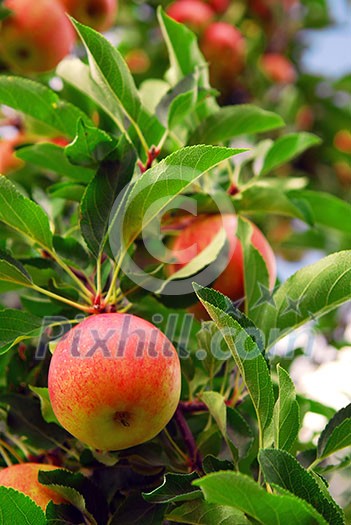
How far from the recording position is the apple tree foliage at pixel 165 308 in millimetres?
694

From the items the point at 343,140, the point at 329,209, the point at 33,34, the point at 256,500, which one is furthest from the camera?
the point at 343,140

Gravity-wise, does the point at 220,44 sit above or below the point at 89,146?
below

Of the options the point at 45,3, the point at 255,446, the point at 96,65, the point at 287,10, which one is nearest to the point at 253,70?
the point at 287,10

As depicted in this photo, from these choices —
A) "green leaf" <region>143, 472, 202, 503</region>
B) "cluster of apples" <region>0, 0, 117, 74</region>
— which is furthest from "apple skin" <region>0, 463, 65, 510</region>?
"cluster of apples" <region>0, 0, 117, 74</region>

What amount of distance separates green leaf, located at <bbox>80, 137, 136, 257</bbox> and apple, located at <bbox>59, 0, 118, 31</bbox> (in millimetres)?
884

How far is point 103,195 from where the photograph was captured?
33.5 inches

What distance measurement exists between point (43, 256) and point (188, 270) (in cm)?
21

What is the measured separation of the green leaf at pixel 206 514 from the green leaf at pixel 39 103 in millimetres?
548

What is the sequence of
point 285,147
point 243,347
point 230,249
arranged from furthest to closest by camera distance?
point 285,147, point 230,249, point 243,347

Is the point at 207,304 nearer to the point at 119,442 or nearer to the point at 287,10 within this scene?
the point at 119,442

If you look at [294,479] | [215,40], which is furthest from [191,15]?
[294,479]

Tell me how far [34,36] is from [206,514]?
112cm

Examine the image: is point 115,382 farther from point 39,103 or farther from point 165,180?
point 39,103

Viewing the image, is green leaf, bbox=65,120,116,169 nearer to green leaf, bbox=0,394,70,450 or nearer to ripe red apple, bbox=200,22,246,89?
green leaf, bbox=0,394,70,450
